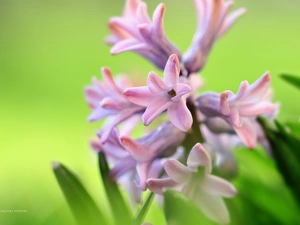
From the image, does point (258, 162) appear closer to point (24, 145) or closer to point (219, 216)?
point (219, 216)

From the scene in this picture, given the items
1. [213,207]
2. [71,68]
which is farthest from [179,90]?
[71,68]

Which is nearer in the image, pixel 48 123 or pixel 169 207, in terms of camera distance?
pixel 169 207

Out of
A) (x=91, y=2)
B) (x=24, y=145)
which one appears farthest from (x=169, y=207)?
(x=91, y=2)

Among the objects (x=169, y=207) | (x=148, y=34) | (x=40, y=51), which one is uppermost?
(x=40, y=51)

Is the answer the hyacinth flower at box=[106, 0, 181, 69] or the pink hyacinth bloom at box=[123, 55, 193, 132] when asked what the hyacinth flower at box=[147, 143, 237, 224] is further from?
the hyacinth flower at box=[106, 0, 181, 69]

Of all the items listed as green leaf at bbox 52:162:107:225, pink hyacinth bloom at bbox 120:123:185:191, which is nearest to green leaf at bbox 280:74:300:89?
pink hyacinth bloom at bbox 120:123:185:191

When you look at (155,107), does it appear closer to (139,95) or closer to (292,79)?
(139,95)

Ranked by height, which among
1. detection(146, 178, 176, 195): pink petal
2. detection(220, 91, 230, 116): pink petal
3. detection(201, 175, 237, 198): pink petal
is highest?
detection(220, 91, 230, 116): pink petal

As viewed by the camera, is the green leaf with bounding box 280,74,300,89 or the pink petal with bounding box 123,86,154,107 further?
the green leaf with bounding box 280,74,300,89
